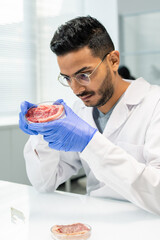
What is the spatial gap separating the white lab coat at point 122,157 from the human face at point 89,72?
0.12 metres

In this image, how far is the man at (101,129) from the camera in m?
1.18

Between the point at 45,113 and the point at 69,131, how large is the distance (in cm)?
12

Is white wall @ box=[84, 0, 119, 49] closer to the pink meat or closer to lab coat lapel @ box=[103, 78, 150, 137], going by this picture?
lab coat lapel @ box=[103, 78, 150, 137]

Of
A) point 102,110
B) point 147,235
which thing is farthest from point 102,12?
point 147,235

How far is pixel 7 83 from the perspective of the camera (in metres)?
3.64

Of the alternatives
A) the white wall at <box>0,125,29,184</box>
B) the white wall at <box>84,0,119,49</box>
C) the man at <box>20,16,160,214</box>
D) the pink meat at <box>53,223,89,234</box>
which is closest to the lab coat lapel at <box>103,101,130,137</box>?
the man at <box>20,16,160,214</box>

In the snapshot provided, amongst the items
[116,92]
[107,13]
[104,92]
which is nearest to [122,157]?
[104,92]

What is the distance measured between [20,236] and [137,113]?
825 millimetres

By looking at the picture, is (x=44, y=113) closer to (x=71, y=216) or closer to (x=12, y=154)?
(x=71, y=216)

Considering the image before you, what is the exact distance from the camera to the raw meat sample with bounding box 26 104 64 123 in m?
1.18

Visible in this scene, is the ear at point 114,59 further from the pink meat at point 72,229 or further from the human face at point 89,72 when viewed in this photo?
the pink meat at point 72,229

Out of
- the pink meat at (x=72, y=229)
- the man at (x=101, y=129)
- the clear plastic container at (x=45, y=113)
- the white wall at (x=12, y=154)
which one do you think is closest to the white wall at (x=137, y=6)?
the white wall at (x=12, y=154)

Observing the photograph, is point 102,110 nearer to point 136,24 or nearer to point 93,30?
point 93,30

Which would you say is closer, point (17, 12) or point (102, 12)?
point (17, 12)
